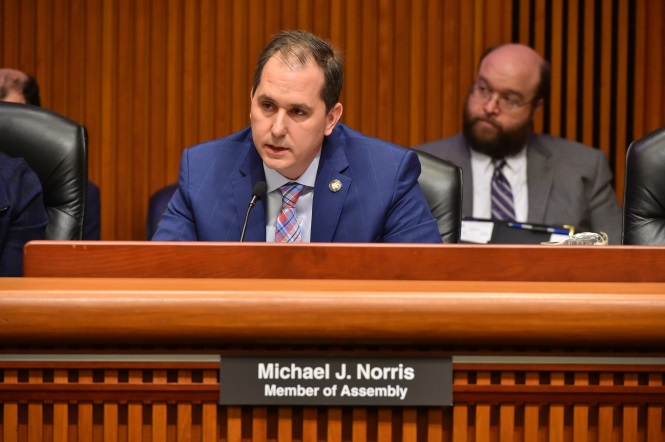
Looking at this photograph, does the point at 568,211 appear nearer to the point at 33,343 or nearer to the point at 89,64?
the point at 89,64

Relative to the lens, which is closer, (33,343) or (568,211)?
(33,343)

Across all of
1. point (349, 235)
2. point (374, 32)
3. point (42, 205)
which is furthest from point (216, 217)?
point (374, 32)

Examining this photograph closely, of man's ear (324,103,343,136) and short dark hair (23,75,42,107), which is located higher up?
short dark hair (23,75,42,107)

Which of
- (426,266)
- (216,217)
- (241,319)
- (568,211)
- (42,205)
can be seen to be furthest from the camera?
(568,211)

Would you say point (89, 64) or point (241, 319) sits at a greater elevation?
point (89, 64)

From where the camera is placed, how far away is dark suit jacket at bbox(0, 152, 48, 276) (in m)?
2.03

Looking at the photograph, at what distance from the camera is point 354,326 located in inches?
37.4

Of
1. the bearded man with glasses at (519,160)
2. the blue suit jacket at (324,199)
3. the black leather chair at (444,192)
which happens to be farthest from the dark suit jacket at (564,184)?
the blue suit jacket at (324,199)

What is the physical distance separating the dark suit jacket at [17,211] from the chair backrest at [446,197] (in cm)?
89

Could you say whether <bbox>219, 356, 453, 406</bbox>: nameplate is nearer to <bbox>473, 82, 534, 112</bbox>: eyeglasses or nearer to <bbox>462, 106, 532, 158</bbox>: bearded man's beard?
<bbox>462, 106, 532, 158</bbox>: bearded man's beard

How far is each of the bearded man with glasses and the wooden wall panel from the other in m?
0.29

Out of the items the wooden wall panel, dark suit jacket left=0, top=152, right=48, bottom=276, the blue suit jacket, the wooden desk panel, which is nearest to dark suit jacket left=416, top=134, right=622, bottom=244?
the wooden wall panel

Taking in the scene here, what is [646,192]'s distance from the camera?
2.05 metres

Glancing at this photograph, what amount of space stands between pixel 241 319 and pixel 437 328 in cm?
20
